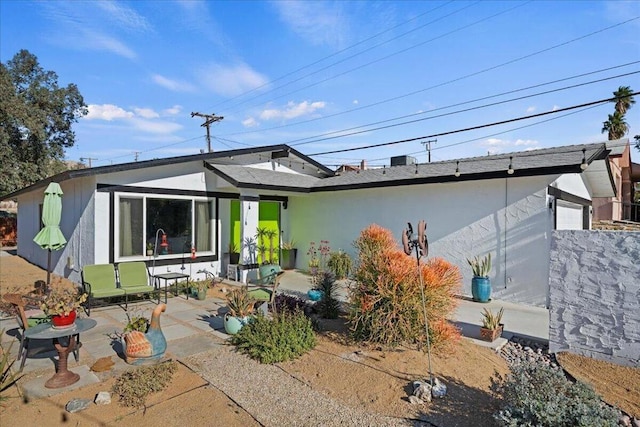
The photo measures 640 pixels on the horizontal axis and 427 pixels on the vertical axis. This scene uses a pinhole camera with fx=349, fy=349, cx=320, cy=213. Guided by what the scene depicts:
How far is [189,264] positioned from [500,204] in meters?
8.71

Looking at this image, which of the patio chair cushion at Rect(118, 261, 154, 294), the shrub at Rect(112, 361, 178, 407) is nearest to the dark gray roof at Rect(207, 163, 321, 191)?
the patio chair cushion at Rect(118, 261, 154, 294)

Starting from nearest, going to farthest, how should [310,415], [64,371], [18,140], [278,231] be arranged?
[310,415], [64,371], [278,231], [18,140]

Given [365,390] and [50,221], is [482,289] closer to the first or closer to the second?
[365,390]

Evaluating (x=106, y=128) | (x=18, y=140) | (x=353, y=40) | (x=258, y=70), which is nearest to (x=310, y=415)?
(x=353, y=40)

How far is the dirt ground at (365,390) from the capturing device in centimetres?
352

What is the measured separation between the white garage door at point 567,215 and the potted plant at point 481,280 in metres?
2.10

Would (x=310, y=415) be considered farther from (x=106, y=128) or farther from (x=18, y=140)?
(x=106, y=128)

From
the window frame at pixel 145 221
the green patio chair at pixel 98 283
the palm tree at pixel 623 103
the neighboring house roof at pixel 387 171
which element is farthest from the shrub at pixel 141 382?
the palm tree at pixel 623 103

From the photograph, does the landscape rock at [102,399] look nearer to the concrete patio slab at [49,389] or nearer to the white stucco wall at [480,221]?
the concrete patio slab at [49,389]

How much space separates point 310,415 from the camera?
3568 mm

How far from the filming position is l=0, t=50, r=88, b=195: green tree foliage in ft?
65.5

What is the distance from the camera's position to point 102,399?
12.4ft

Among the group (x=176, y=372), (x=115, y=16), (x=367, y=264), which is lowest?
(x=176, y=372)

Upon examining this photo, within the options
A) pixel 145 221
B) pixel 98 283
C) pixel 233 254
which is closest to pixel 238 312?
pixel 98 283
